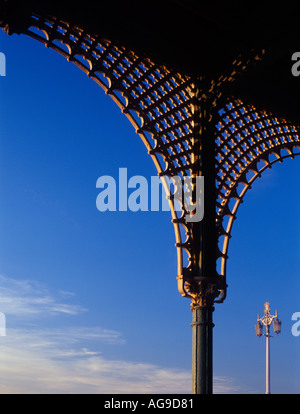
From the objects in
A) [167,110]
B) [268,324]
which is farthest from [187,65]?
[268,324]

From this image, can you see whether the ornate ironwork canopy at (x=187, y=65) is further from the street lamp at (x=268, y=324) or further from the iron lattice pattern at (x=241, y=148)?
the street lamp at (x=268, y=324)

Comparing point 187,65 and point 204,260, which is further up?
point 187,65

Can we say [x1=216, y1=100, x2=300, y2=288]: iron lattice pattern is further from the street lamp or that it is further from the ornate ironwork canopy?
the street lamp

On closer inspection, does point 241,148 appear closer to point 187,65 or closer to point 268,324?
point 187,65

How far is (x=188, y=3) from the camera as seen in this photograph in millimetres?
5645

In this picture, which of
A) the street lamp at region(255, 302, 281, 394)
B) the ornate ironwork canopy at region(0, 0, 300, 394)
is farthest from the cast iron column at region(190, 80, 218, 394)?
the street lamp at region(255, 302, 281, 394)

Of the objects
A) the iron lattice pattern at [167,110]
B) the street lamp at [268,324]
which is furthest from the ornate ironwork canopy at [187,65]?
the street lamp at [268,324]

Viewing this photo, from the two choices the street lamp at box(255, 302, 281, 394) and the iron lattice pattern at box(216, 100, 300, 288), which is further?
the street lamp at box(255, 302, 281, 394)

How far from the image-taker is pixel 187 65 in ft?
20.9

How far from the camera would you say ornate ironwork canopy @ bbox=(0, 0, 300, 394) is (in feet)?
18.5

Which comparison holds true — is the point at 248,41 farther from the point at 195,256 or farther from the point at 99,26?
the point at 195,256

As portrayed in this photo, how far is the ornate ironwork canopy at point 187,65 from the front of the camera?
5.64 meters
